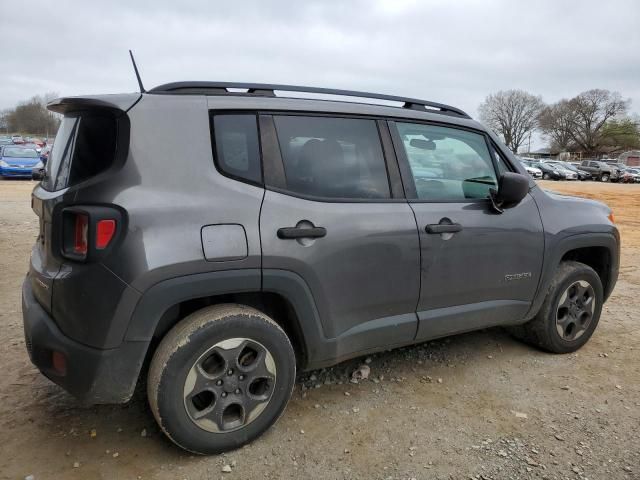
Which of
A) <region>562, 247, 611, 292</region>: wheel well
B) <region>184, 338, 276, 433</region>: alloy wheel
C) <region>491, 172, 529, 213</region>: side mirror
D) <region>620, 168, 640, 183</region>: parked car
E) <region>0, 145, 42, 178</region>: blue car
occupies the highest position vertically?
<region>491, 172, 529, 213</region>: side mirror

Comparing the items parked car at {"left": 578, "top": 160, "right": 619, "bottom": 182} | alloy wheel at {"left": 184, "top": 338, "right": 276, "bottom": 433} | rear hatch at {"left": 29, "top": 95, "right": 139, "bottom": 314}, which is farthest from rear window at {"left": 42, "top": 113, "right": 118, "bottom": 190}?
parked car at {"left": 578, "top": 160, "right": 619, "bottom": 182}

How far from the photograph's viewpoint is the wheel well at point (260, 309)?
7.93ft

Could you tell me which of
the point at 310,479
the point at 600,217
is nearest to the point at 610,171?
the point at 600,217

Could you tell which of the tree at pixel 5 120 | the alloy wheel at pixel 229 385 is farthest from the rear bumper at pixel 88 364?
the tree at pixel 5 120

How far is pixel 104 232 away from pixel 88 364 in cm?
59

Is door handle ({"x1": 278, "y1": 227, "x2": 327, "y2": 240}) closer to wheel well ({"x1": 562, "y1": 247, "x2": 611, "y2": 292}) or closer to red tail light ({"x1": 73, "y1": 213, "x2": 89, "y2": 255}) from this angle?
red tail light ({"x1": 73, "y1": 213, "x2": 89, "y2": 255})

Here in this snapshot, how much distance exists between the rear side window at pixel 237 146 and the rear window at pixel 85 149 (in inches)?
18.8

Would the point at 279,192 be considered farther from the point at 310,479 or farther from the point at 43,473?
the point at 43,473

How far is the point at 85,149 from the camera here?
234 cm

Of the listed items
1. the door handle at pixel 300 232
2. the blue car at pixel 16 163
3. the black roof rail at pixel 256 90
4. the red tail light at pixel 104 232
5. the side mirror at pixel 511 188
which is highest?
the black roof rail at pixel 256 90

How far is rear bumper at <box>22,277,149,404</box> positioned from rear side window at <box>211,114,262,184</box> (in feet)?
3.02

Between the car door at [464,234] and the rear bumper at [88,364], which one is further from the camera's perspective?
the car door at [464,234]

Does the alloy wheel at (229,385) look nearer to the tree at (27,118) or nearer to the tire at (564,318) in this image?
the tire at (564,318)

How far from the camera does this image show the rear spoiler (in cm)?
226
